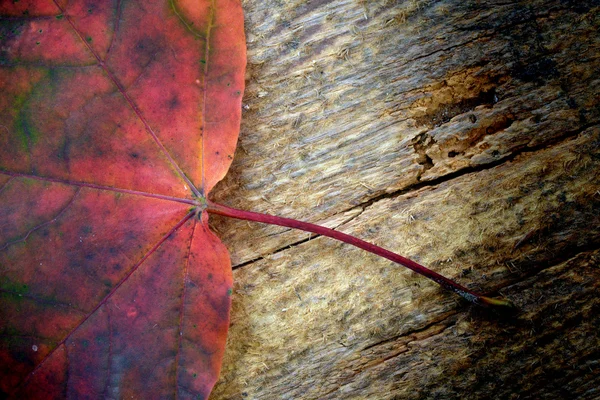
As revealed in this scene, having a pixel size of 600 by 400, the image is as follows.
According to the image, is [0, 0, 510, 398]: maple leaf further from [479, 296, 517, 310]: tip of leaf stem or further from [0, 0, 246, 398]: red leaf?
[479, 296, 517, 310]: tip of leaf stem

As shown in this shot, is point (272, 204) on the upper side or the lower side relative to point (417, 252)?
upper

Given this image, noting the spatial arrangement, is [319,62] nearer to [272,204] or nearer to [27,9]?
[272,204]

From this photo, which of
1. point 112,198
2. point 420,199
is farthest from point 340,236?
point 112,198

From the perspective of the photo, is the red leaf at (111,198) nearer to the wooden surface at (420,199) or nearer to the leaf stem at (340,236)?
the leaf stem at (340,236)

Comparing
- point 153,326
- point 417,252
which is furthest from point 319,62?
point 153,326

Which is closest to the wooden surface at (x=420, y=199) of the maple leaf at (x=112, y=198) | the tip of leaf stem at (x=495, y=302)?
the tip of leaf stem at (x=495, y=302)

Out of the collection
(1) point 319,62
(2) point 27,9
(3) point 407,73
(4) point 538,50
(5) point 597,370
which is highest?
Result: (2) point 27,9

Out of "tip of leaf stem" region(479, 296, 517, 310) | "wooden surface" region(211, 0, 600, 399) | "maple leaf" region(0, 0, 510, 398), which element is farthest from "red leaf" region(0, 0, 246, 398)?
"tip of leaf stem" region(479, 296, 517, 310)
